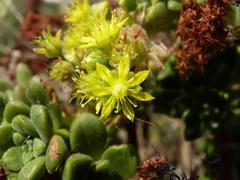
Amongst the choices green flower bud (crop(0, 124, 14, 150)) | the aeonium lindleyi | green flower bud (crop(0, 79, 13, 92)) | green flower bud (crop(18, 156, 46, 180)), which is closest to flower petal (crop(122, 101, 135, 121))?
the aeonium lindleyi

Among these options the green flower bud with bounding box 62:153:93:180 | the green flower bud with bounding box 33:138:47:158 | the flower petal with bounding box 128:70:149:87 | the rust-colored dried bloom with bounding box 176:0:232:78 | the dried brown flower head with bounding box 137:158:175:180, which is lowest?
the dried brown flower head with bounding box 137:158:175:180

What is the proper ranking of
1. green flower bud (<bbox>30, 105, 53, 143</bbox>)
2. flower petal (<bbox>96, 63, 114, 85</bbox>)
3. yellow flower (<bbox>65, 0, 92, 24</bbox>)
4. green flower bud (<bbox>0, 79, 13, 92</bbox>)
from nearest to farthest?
flower petal (<bbox>96, 63, 114, 85</bbox>), green flower bud (<bbox>30, 105, 53, 143</bbox>), yellow flower (<bbox>65, 0, 92, 24</bbox>), green flower bud (<bbox>0, 79, 13, 92</bbox>)

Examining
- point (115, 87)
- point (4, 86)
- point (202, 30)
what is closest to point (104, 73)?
point (115, 87)

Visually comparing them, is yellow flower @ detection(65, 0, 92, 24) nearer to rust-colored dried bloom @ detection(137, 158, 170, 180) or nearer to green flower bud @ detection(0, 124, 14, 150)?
green flower bud @ detection(0, 124, 14, 150)

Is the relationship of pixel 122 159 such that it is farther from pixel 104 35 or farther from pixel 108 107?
pixel 104 35

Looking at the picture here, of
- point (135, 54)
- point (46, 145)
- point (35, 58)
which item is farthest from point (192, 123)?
point (35, 58)
